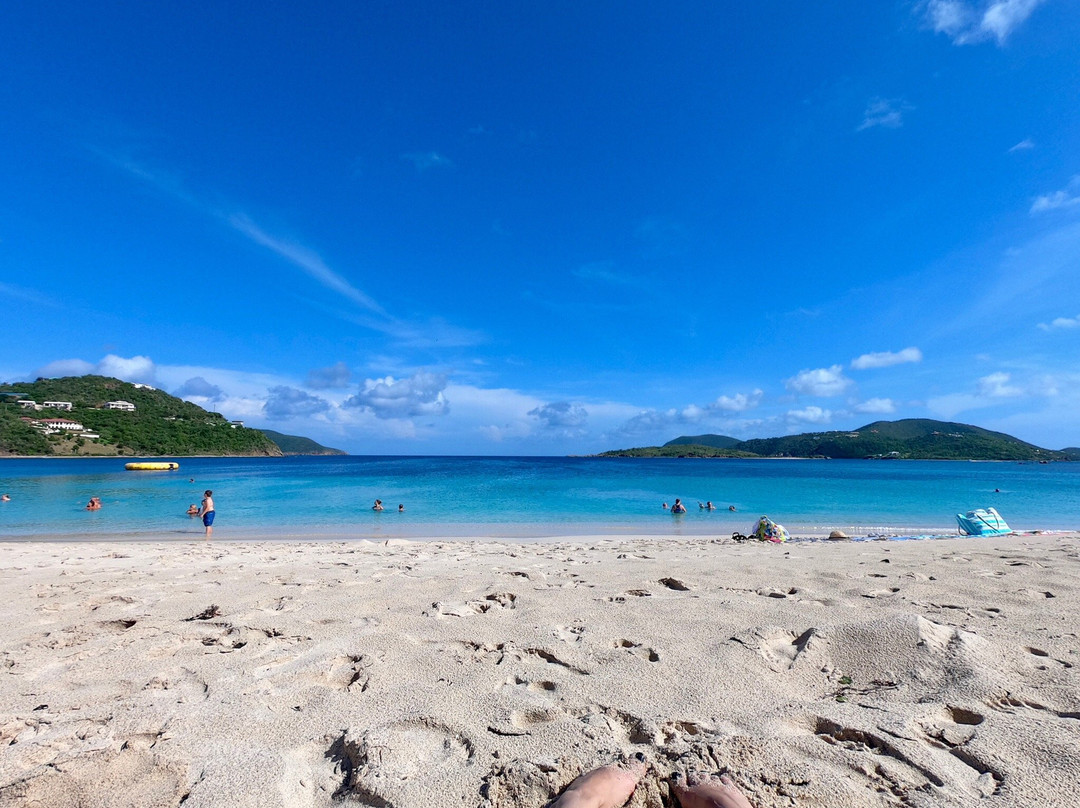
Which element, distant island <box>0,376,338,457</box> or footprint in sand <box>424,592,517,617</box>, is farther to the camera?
distant island <box>0,376,338,457</box>

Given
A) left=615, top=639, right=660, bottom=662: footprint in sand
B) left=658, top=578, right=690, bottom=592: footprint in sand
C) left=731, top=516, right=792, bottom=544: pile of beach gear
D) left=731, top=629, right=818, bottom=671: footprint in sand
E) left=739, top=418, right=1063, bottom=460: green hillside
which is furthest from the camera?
left=739, top=418, right=1063, bottom=460: green hillside

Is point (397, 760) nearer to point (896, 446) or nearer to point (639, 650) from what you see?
point (639, 650)

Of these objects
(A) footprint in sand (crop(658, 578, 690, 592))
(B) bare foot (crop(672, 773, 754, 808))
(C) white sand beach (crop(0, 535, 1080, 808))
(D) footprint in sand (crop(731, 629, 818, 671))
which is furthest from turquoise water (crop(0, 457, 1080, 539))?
(B) bare foot (crop(672, 773, 754, 808))

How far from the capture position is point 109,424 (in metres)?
110

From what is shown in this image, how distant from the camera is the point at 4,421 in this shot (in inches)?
3807

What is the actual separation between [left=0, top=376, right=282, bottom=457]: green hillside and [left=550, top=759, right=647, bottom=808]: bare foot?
132047 mm

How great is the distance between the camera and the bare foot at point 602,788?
2.17 metres

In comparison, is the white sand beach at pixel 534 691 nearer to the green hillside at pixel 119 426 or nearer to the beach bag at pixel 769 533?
the beach bag at pixel 769 533

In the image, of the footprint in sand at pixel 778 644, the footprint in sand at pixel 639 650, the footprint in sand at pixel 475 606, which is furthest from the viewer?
the footprint in sand at pixel 475 606

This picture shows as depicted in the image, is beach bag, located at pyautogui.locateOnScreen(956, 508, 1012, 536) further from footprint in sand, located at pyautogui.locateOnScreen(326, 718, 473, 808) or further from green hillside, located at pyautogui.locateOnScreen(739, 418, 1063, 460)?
green hillside, located at pyautogui.locateOnScreen(739, 418, 1063, 460)

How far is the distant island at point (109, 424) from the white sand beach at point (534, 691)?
12824cm

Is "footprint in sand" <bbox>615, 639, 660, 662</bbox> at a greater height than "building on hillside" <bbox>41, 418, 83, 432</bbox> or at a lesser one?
lesser

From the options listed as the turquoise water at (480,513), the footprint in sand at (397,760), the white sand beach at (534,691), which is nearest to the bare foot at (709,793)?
the white sand beach at (534,691)

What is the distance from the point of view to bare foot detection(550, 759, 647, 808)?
217 centimetres
